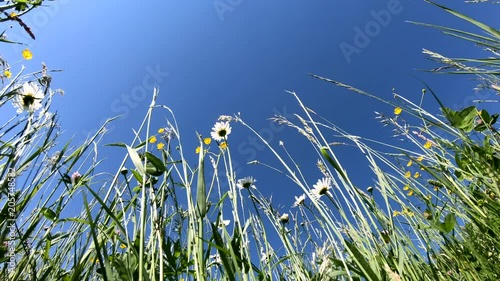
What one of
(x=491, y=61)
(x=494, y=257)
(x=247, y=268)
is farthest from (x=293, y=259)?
(x=491, y=61)

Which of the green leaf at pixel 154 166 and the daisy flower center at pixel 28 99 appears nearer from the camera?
the green leaf at pixel 154 166

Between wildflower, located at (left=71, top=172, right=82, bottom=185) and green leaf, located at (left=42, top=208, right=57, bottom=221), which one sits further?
wildflower, located at (left=71, top=172, right=82, bottom=185)

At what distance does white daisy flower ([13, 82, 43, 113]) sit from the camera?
1280 millimetres

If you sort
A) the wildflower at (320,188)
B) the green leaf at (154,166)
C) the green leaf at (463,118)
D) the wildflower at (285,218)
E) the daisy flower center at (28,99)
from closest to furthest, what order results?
the green leaf at (154,166), the green leaf at (463,118), the daisy flower center at (28,99), the wildflower at (320,188), the wildflower at (285,218)

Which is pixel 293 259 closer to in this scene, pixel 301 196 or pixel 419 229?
pixel 419 229

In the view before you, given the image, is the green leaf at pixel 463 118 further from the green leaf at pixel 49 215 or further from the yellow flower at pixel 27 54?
the yellow flower at pixel 27 54

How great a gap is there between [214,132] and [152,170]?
44.0 inches

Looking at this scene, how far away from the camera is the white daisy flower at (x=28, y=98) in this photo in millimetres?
1280

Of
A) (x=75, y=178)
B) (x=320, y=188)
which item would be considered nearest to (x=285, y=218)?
(x=320, y=188)

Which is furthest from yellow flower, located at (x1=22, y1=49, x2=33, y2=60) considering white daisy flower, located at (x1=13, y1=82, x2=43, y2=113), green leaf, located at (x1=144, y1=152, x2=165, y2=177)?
green leaf, located at (x1=144, y1=152, x2=165, y2=177)

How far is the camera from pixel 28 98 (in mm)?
1280

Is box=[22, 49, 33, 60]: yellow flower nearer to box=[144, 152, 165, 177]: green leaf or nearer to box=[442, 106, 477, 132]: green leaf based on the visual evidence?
box=[144, 152, 165, 177]: green leaf

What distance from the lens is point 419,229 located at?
3.52 ft

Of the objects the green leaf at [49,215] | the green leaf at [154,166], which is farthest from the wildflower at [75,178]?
the green leaf at [154,166]
